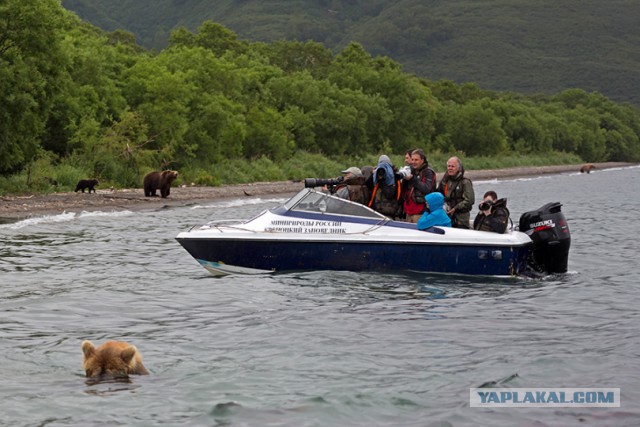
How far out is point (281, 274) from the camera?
54.0 feet

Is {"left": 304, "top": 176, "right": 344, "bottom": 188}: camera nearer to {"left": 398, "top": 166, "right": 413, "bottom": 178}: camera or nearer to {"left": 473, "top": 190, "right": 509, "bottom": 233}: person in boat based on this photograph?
{"left": 398, "top": 166, "right": 413, "bottom": 178}: camera

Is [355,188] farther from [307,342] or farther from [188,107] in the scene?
[188,107]

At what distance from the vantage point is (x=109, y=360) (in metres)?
9.66

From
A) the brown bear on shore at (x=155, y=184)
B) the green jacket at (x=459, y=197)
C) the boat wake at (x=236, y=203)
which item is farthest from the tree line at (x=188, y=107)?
the green jacket at (x=459, y=197)

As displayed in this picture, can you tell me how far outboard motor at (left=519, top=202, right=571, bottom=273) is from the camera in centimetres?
1622

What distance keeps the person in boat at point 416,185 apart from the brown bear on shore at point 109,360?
7.57 metres

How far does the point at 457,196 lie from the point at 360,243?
186 cm

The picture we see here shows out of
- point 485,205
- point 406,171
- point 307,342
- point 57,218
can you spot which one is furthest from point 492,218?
point 57,218

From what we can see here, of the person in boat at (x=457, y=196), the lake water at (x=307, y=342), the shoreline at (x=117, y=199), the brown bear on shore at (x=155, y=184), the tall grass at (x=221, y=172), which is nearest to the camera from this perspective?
the lake water at (x=307, y=342)

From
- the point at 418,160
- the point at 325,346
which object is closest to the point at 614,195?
the point at 418,160

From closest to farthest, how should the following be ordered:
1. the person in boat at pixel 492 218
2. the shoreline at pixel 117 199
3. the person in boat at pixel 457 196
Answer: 1. the person in boat at pixel 492 218
2. the person in boat at pixel 457 196
3. the shoreline at pixel 117 199

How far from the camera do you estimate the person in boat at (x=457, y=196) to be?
16.4 metres

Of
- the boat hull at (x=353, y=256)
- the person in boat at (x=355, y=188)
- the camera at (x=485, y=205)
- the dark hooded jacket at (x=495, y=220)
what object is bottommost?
the boat hull at (x=353, y=256)

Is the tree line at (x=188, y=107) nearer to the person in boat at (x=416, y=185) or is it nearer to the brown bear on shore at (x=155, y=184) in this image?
the brown bear on shore at (x=155, y=184)
